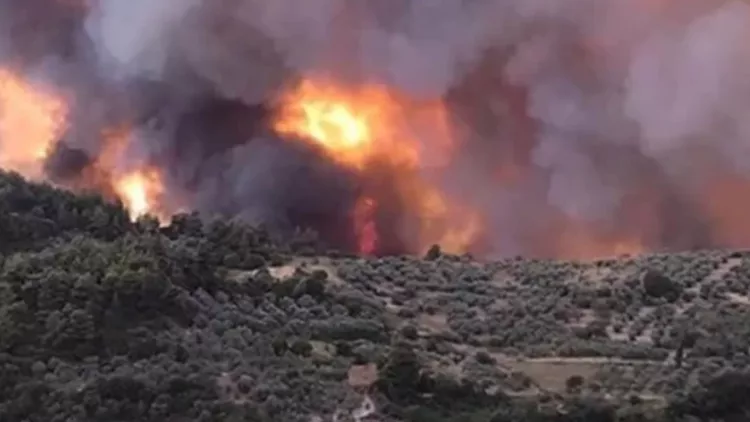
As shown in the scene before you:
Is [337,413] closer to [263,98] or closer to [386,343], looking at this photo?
[386,343]

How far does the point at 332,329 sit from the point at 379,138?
58.4ft

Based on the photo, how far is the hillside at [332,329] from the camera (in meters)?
45.9

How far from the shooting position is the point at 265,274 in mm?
56969

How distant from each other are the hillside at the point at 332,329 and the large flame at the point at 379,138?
398cm

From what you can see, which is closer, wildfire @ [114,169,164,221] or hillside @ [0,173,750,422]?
hillside @ [0,173,750,422]

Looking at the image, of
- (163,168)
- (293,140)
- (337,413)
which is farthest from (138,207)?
(337,413)

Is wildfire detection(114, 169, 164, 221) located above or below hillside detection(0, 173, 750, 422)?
above

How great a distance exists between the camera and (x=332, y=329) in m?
51.5

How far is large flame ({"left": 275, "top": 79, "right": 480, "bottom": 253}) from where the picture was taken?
6650cm

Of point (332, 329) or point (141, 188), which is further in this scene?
point (141, 188)

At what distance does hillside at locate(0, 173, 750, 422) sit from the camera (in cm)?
4588

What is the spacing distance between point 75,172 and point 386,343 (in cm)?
2221

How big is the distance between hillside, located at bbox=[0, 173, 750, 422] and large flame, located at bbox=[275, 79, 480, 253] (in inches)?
157

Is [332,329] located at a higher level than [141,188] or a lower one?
lower
